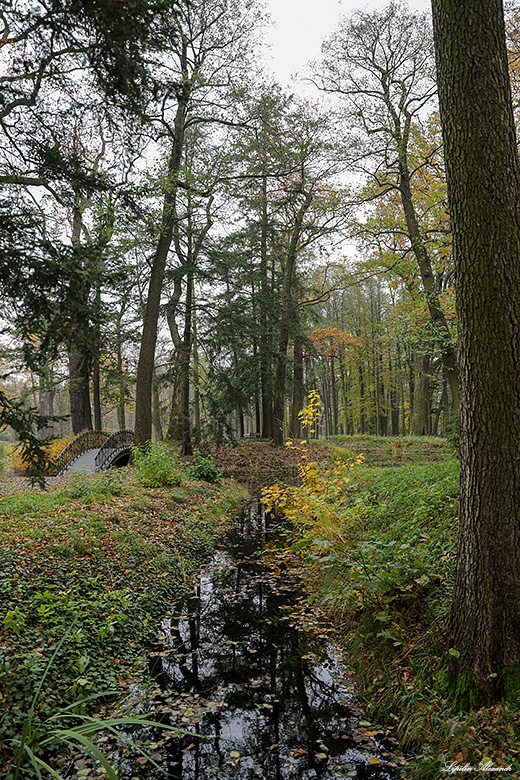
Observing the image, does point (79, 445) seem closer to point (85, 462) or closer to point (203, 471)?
point (85, 462)

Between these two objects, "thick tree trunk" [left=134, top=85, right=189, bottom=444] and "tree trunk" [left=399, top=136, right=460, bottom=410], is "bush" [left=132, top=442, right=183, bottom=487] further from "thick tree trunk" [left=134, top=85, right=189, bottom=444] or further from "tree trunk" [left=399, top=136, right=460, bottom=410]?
"tree trunk" [left=399, top=136, right=460, bottom=410]

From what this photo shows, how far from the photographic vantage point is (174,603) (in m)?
5.75

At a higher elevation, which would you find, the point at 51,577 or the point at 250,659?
the point at 51,577

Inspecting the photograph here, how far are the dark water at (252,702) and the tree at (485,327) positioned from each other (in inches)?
45.2

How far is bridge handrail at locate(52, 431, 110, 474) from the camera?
1458cm

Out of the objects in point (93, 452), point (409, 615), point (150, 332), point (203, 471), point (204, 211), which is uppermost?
point (204, 211)

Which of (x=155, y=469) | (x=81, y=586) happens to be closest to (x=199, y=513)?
(x=155, y=469)

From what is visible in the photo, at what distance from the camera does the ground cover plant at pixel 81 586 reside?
11.2 feet

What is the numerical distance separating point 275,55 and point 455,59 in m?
11.4

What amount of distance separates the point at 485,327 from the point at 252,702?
141 inches

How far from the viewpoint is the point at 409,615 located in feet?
13.5

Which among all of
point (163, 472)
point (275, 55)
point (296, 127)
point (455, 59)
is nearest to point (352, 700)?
point (455, 59)

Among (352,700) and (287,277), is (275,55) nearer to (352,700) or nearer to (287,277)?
(287,277)

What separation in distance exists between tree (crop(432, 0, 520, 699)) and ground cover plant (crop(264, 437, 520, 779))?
31cm
